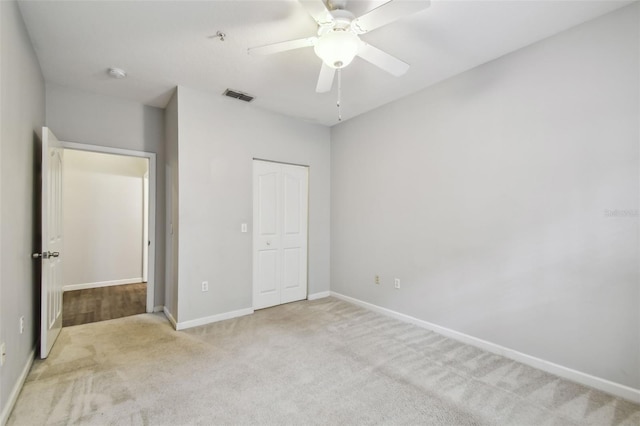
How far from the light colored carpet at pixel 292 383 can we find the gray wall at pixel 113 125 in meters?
1.38

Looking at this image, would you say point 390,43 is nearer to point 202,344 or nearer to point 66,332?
point 202,344

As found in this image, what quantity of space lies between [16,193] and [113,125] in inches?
67.1

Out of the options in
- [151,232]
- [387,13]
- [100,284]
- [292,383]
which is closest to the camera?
[387,13]

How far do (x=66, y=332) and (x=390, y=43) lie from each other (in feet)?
13.8

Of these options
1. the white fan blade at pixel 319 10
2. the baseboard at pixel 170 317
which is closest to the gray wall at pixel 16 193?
the baseboard at pixel 170 317

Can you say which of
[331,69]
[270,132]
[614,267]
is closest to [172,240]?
[270,132]

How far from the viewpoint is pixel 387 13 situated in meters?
1.66

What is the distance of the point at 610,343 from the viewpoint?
6.68 feet

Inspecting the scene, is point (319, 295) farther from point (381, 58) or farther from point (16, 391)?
point (381, 58)

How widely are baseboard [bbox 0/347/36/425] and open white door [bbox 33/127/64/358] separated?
12cm

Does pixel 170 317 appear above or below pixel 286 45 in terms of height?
below

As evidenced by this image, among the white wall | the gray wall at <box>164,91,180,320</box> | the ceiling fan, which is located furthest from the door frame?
the ceiling fan

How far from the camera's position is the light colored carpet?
1.79 meters

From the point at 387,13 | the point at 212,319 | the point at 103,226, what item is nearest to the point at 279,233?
the point at 212,319
